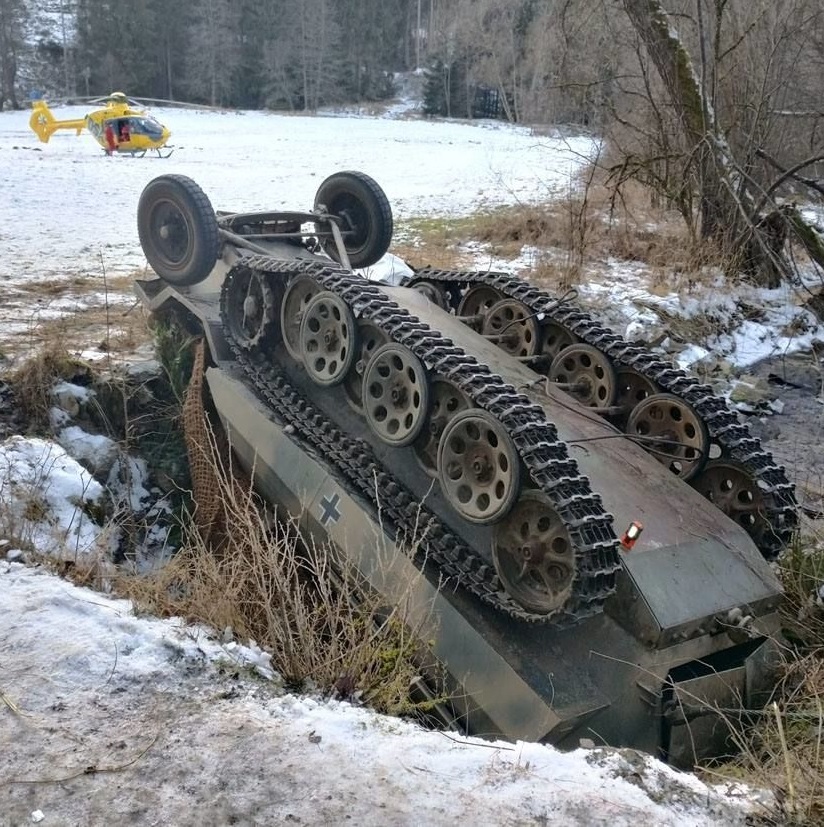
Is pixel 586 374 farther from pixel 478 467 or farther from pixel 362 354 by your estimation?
pixel 478 467

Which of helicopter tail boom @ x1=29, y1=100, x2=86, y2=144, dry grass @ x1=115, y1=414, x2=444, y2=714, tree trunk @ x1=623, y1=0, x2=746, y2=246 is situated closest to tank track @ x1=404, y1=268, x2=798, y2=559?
dry grass @ x1=115, y1=414, x2=444, y2=714

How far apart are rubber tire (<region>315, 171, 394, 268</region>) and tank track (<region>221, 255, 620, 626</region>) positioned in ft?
5.70

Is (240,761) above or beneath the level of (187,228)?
beneath

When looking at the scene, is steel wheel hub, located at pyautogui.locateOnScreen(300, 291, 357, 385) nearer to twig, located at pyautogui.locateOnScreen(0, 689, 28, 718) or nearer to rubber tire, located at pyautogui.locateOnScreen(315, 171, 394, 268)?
rubber tire, located at pyautogui.locateOnScreen(315, 171, 394, 268)

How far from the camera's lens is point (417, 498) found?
5027 mm

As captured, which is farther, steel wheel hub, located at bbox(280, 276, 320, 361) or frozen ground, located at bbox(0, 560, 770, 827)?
steel wheel hub, located at bbox(280, 276, 320, 361)

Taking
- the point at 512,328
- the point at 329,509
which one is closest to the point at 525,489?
the point at 329,509

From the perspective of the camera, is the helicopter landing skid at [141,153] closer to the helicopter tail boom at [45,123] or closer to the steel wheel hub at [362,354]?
the helicopter tail boom at [45,123]

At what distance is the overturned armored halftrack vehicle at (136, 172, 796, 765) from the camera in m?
4.18

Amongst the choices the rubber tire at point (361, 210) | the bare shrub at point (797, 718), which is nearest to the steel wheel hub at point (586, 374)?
the bare shrub at point (797, 718)

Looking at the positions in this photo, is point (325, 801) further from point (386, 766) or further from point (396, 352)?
point (396, 352)

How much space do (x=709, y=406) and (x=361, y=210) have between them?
13.1 feet

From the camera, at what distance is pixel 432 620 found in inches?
181

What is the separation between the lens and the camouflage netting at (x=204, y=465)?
6066 millimetres
